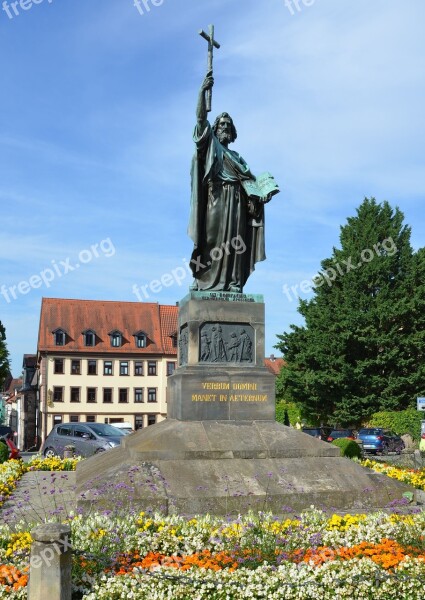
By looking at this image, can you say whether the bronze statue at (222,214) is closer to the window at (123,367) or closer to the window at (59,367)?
the window at (59,367)

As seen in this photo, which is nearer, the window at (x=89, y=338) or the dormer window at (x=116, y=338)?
the window at (x=89, y=338)

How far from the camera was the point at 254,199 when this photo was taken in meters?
11.3

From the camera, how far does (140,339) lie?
183 feet

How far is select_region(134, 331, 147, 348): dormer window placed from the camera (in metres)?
55.7

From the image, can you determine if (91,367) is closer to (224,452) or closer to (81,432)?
(81,432)

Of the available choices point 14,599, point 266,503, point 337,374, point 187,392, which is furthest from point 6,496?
point 337,374

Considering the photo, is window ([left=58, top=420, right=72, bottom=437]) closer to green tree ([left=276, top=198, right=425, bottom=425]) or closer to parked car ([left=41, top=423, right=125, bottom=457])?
parked car ([left=41, top=423, right=125, bottom=457])

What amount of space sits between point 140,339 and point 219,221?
45.2 m

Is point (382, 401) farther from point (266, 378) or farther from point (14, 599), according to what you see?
point (14, 599)

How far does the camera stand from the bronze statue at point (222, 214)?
1116cm

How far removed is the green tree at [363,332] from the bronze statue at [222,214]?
25587mm

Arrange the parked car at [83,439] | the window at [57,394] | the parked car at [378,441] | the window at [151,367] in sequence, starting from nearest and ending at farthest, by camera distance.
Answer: the parked car at [83,439] → the parked car at [378,441] → the window at [57,394] → the window at [151,367]

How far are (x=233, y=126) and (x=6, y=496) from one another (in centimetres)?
724

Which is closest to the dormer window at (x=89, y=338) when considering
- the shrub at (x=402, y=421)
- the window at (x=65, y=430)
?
the shrub at (x=402, y=421)
